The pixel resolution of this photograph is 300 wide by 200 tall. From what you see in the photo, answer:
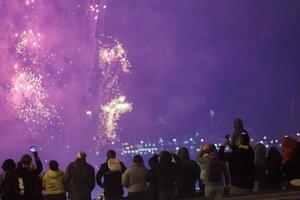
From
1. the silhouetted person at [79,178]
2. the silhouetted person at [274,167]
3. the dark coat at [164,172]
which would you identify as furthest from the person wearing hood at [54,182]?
the silhouetted person at [274,167]

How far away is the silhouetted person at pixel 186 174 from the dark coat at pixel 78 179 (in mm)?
1940

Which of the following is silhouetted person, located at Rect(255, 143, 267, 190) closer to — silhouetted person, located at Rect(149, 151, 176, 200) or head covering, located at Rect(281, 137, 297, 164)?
silhouetted person, located at Rect(149, 151, 176, 200)

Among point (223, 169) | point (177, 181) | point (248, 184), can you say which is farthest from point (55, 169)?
point (248, 184)

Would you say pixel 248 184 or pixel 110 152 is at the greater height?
pixel 110 152

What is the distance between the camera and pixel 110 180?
1306cm

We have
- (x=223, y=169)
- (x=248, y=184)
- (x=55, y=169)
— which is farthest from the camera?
(x=55, y=169)

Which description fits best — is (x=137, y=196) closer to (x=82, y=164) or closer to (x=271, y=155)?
(x=82, y=164)

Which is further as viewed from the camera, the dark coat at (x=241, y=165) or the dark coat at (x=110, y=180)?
the dark coat at (x=110, y=180)

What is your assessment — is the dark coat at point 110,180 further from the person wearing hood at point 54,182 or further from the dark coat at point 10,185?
the dark coat at point 10,185

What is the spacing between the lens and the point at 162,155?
42.2 ft

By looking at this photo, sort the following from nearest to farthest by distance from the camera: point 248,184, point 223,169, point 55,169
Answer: point 248,184 → point 223,169 → point 55,169

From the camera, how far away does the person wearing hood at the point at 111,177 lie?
42.7 feet

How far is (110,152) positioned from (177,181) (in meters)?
1.61

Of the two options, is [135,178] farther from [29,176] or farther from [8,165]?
[8,165]
